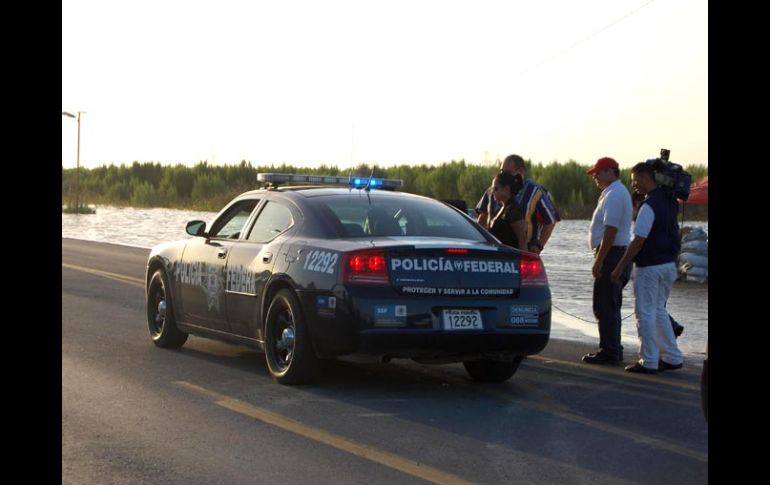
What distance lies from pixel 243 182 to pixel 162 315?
2804 inches

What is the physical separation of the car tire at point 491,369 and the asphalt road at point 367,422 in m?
0.13

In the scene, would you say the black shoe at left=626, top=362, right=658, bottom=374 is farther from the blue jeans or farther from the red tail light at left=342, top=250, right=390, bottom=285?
the red tail light at left=342, top=250, right=390, bottom=285

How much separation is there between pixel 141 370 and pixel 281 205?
5.60 feet

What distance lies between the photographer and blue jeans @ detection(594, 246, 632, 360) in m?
10.7

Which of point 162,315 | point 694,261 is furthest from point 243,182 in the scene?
point 162,315

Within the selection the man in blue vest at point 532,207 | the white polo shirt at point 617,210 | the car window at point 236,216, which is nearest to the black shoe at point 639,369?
the white polo shirt at point 617,210

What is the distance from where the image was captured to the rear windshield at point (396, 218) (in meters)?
9.27

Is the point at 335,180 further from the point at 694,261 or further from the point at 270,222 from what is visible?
the point at 694,261

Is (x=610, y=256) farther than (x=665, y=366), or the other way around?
(x=610, y=256)

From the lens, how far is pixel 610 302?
10680 mm

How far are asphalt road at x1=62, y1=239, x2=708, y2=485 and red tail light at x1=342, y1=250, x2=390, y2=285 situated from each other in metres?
0.83

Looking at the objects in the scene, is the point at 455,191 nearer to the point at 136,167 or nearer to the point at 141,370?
the point at 136,167
